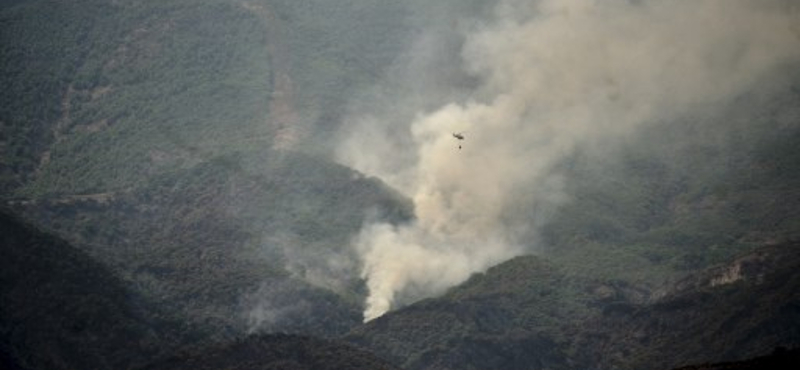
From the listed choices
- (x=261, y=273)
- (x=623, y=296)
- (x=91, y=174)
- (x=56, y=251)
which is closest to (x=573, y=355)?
(x=623, y=296)

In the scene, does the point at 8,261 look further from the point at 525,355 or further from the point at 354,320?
the point at 525,355

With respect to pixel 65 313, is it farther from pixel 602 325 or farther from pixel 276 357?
pixel 602 325

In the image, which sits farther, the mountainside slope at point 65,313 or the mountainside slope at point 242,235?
the mountainside slope at point 242,235

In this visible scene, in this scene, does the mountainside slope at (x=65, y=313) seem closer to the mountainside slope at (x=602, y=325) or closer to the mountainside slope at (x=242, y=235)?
the mountainside slope at (x=242, y=235)

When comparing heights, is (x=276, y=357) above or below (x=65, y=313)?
below

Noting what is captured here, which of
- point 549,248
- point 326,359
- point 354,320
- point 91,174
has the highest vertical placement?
point 91,174

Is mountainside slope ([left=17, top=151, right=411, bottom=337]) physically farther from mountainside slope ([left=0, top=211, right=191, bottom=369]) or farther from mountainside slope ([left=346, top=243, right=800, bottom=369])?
mountainside slope ([left=346, top=243, right=800, bottom=369])

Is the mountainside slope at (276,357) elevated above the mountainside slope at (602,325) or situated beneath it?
situated beneath

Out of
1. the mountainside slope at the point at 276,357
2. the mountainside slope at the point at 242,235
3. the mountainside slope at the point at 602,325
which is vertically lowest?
the mountainside slope at the point at 276,357

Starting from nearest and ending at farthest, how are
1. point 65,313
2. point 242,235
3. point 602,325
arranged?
point 65,313, point 602,325, point 242,235

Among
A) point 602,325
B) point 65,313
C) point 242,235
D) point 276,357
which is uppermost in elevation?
point 242,235

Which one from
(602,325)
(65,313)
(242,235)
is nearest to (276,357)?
(65,313)
